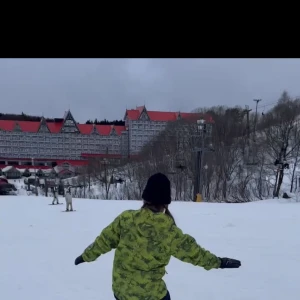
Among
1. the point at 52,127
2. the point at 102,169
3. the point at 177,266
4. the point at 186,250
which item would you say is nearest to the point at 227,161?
the point at 102,169

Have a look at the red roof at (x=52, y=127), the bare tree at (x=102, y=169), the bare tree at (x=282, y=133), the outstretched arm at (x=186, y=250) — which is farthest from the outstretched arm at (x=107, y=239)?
the red roof at (x=52, y=127)

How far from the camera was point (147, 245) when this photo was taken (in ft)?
7.20

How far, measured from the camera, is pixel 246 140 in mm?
43469

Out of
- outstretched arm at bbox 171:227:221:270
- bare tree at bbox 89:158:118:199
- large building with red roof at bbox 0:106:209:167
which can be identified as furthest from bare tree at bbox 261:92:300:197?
outstretched arm at bbox 171:227:221:270

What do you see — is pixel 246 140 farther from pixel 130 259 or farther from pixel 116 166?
pixel 130 259

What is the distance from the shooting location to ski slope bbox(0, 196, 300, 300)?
4477mm

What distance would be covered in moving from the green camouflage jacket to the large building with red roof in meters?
68.1

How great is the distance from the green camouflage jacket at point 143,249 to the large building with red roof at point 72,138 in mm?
68116

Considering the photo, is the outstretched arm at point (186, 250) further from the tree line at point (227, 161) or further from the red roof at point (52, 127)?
the red roof at point (52, 127)

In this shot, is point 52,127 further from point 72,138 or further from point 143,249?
point 143,249

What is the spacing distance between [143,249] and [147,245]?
0.03 meters

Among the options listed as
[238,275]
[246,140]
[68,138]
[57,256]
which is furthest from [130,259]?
[68,138]

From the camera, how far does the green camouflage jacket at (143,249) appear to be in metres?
2.19
